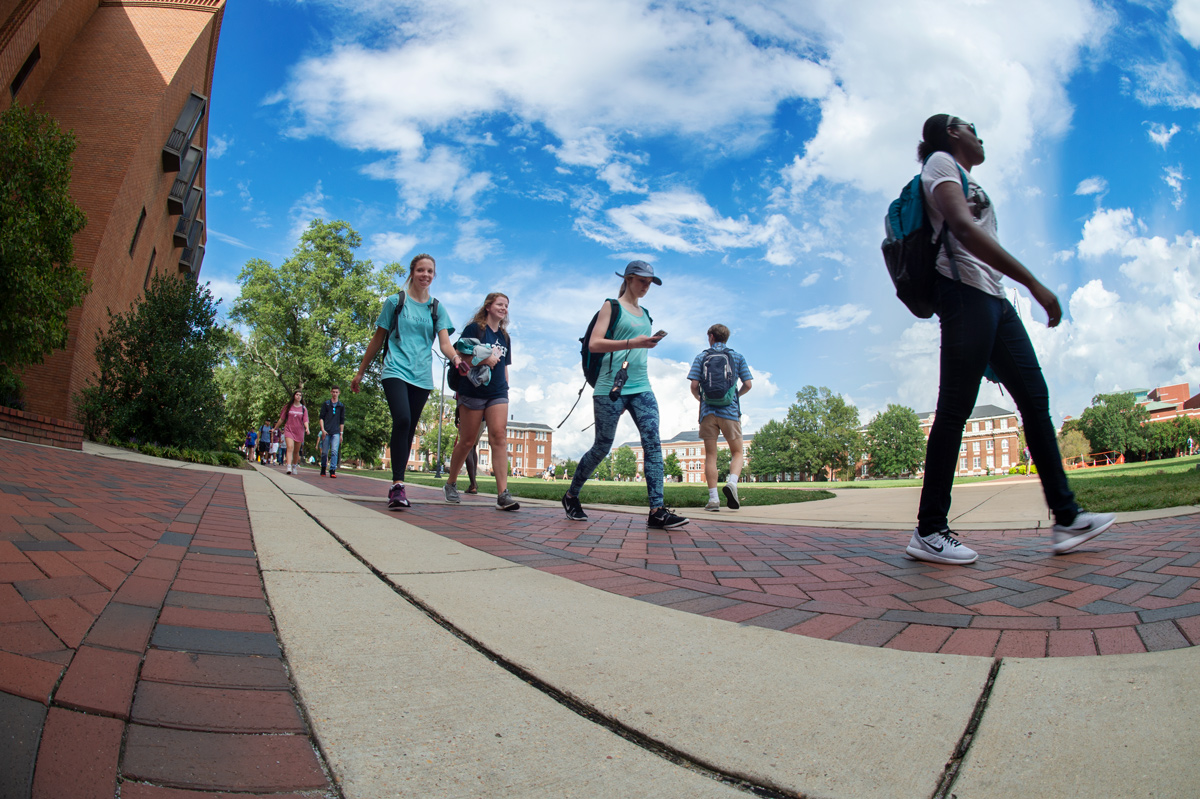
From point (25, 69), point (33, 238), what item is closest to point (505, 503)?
point (33, 238)

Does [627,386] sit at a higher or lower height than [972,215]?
lower

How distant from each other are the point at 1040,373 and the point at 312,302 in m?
33.8

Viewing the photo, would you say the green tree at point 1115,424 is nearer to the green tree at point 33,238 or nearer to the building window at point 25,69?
the green tree at point 33,238

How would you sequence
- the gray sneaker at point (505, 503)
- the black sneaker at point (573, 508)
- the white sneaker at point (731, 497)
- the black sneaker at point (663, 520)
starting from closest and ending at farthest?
the black sneaker at point (663, 520)
the black sneaker at point (573, 508)
the gray sneaker at point (505, 503)
the white sneaker at point (731, 497)

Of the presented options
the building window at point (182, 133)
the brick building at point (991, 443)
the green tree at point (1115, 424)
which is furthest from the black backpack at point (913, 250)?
the brick building at point (991, 443)

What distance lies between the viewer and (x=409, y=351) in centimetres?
537

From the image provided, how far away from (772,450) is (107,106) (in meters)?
72.0

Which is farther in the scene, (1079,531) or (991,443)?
(991,443)

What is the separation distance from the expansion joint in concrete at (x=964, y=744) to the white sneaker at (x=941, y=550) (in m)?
1.59

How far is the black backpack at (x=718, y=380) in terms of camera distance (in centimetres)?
670

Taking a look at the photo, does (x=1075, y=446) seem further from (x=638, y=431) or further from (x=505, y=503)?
(x=505, y=503)

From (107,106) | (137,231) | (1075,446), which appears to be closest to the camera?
(107,106)

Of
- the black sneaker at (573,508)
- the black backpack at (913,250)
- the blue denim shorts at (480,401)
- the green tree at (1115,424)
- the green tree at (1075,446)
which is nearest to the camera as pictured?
the black backpack at (913,250)

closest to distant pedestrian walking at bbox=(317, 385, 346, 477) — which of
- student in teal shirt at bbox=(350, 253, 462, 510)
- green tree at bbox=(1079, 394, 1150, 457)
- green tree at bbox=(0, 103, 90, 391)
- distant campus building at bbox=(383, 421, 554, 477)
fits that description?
green tree at bbox=(0, 103, 90, 391)
